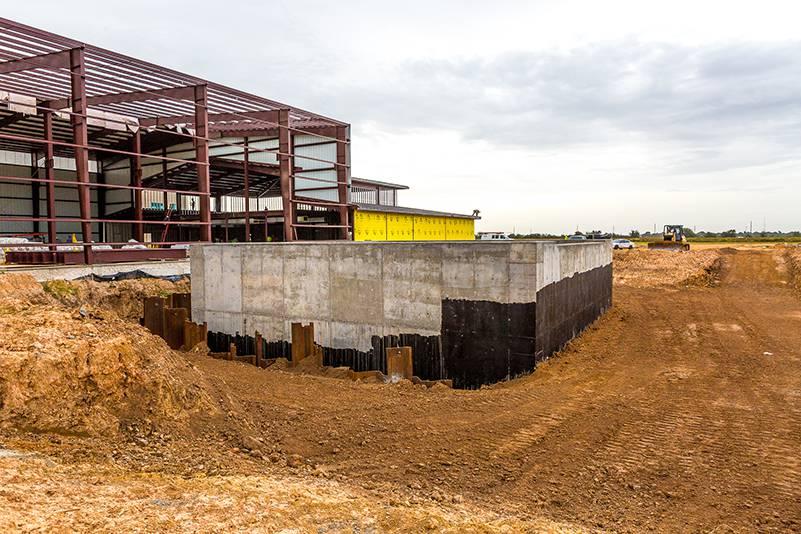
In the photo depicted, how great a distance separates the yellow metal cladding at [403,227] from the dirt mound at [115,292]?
36.3 ft

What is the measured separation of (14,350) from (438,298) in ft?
22.7

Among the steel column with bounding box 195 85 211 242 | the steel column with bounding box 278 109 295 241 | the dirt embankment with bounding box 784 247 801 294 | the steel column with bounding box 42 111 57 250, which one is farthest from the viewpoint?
the dirt embankment with bounding box 784 247 801 294

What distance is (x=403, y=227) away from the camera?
27.8 metres

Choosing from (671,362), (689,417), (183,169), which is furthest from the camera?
(183,169)

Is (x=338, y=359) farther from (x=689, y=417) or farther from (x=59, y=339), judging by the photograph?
(x=689, y=417)

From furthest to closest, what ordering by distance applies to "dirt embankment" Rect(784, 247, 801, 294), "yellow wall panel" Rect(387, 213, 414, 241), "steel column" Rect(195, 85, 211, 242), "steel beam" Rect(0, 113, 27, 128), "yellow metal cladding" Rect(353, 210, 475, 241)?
"yellow wall panel" Rect(387, 213, 414, 241) < "dirt embankment" Rect(784, 247, 801, 294) < "yellow metal cladding" Rect(353, 210, 475, 241) < "steel beam" Rect(0, 113, 27, 128) < "steel column" Rect(195, 85, 211, 242)

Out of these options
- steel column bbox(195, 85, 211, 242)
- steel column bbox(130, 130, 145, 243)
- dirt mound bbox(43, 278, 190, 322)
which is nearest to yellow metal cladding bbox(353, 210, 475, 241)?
steel column bbox(195, 85, 211, 242)

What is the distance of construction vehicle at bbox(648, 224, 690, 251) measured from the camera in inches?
1812

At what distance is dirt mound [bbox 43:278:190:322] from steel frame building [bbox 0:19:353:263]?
1226 mm

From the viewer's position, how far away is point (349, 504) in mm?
4625

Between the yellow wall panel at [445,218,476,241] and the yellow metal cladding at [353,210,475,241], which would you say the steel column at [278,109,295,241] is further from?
the yellow wall panel at [445,218,476,241]

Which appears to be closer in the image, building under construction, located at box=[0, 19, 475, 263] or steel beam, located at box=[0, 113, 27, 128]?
building under construction, located at box=[0, 19, 475, 263]

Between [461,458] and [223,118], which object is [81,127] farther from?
[461,458]

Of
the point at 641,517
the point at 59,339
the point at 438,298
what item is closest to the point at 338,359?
the point at 438,298
